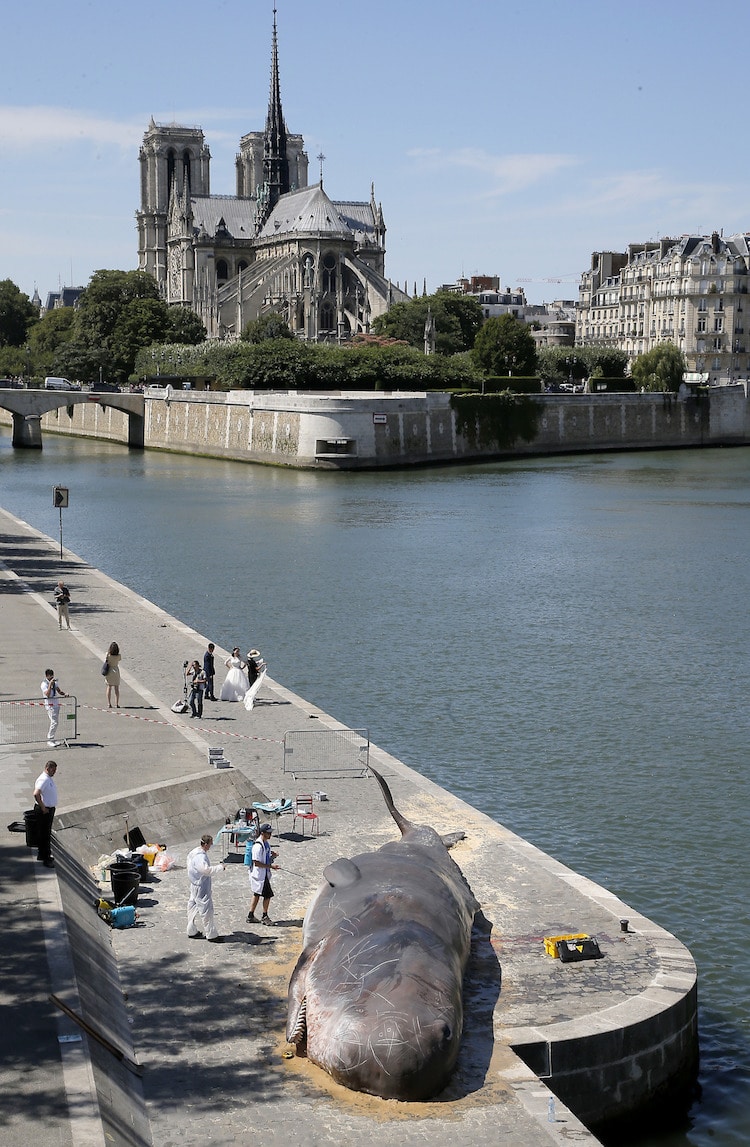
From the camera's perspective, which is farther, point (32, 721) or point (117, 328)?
point (117, 328)

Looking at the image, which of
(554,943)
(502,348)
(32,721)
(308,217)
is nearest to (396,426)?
(502,348)

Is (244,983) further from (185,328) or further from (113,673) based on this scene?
(185,328)

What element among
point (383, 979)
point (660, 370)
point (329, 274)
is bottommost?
point (383, 979)

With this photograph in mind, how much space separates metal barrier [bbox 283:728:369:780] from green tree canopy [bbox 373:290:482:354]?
104243mm

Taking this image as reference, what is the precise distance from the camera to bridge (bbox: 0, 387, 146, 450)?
96.2 meters

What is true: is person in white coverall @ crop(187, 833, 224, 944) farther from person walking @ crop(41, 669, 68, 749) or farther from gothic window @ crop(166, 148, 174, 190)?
gothic window @ crop(166, 148, 174, 190)

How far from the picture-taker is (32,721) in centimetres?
2030

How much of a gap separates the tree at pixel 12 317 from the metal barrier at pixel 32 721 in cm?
14906

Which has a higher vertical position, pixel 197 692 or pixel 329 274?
pixel 329 274

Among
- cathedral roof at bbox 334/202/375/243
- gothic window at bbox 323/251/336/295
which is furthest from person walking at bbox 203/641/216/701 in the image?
cathedral roof at bbox 334/202/375/243

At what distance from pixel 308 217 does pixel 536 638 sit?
12775 centimetres

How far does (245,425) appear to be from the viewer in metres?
86.0

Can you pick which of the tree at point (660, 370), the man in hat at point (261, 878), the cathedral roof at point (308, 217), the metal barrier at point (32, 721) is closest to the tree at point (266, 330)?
the cathedral roof at point (308, 217)

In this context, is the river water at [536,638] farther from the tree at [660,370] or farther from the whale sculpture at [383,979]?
the tree at [660,370]
